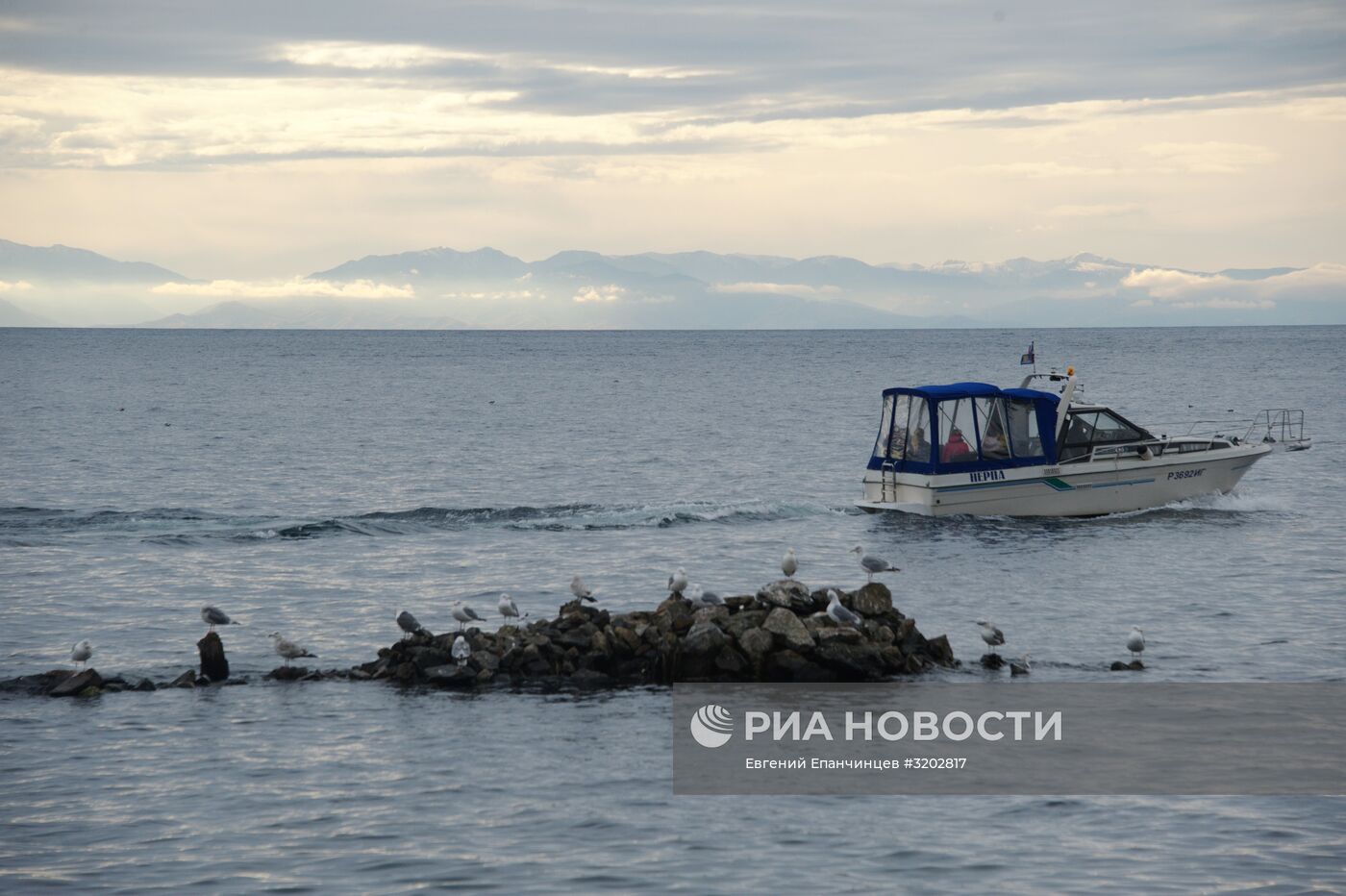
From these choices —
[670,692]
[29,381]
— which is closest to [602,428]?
[670,692]

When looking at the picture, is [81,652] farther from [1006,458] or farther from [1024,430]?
[1024,430]

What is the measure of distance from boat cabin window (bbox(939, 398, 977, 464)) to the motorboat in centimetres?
2

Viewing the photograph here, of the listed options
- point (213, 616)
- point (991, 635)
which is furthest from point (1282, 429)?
point (213, 616)

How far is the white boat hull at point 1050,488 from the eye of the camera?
3575 centimetres

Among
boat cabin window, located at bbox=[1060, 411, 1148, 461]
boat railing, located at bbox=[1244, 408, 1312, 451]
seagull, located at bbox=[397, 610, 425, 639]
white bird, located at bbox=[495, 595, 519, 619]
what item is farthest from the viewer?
boat railing, located at bbox=[1244, 408, 1312, 451]

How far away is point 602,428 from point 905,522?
4049 cm

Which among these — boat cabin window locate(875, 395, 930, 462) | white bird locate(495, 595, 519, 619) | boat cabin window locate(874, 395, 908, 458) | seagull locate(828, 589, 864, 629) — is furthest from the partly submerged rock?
boat cabin window locate(875, 395, 930, 462)

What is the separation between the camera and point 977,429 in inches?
1416

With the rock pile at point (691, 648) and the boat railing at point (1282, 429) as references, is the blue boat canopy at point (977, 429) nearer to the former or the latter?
the boat railing at point (1282, 429)

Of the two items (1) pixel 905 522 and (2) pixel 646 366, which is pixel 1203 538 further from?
(2) pixel 646 366

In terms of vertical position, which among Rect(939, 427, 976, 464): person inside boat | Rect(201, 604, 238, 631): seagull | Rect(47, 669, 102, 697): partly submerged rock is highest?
Rect(939, 427, 976, 464): person inside boat

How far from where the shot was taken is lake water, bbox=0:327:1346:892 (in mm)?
14391

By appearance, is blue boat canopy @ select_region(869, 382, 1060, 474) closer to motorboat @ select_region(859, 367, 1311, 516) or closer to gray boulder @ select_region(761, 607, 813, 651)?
motorboat @ select_region(859, 367, 1311, 516)

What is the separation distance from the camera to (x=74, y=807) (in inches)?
630
